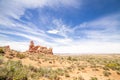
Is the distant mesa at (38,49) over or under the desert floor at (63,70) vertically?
over

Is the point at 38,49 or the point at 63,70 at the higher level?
the point at 38,49

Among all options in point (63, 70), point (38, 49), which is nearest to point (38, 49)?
point (38, 49)

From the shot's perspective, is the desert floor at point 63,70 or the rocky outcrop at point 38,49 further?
the rocky outcrop at point 38,49

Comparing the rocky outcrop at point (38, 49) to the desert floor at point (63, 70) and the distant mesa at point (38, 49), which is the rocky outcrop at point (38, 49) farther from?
the desert floor at point (63, 70)

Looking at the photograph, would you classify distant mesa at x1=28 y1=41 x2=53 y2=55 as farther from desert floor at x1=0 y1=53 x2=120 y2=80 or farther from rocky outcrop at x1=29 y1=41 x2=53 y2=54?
desert floor at x1=0 y1=53 x2=120 y2=80

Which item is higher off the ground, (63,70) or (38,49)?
(38,49)

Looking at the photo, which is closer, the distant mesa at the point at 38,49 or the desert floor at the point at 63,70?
the desert floor at the point at 63,70

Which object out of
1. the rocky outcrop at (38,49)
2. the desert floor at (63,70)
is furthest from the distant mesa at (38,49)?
the desert floor at (63,70)

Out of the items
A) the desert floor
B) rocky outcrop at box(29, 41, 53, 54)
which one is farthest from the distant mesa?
the desert floor

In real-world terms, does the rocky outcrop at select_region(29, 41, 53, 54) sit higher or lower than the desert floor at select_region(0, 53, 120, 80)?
higher

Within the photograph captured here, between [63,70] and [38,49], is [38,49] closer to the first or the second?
[38,49]

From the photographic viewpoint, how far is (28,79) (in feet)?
30.8

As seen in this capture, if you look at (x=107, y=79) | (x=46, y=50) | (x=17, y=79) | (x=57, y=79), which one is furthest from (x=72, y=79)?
(x=46, y=50)

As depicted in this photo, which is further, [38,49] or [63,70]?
[38,49]
